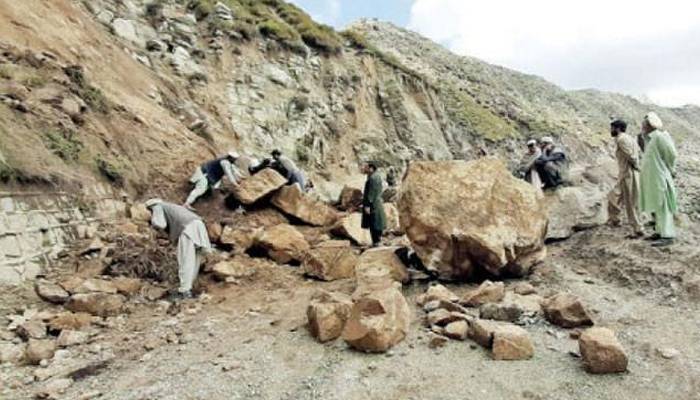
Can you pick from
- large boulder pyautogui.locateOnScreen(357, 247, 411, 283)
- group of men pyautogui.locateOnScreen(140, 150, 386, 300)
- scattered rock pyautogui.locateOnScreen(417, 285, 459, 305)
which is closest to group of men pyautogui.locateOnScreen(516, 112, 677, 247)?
scattered rock pyautogui.locateOnScreen(417, 285, 459, 305)

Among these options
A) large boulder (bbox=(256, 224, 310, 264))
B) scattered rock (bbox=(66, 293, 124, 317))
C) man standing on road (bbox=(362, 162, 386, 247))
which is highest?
man standing on road (bbox=(362, 162, 386, 247))

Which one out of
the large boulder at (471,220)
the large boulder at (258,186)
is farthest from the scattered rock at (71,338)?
the large boulder at (258,186)

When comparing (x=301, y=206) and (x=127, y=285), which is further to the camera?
(x=301, y=206)

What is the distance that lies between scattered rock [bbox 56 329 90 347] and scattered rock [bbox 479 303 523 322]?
4143mm

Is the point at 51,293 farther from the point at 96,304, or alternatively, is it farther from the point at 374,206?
the point at 374,206

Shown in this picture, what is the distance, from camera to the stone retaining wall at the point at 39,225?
6590 mm

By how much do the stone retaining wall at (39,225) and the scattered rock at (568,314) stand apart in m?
6.02

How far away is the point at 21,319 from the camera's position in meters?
5.94

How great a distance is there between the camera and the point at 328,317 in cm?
553

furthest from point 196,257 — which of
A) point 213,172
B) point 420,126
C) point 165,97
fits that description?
point 420,126

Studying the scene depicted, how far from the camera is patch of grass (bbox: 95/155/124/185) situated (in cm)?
891

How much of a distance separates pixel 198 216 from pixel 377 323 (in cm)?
424

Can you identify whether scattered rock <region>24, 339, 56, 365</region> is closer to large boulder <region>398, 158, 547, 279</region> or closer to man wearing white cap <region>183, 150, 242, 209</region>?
large boulder <region>398, 158, 547, 279</region>

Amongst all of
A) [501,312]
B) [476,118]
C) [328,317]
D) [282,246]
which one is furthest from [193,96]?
[476,118]
